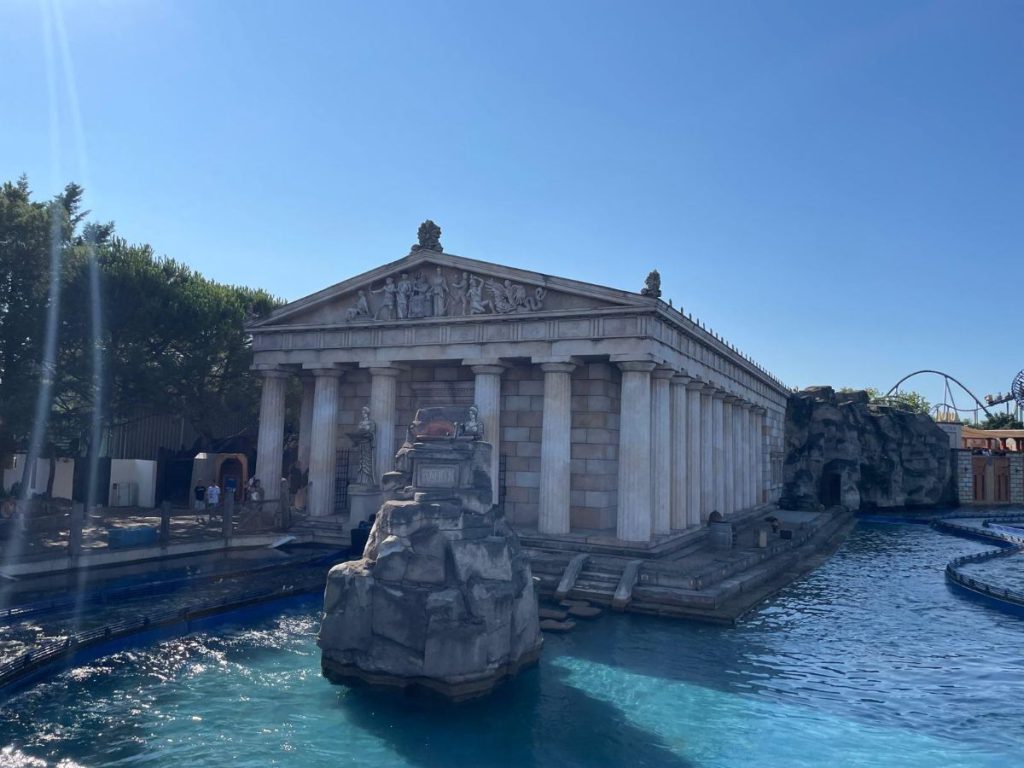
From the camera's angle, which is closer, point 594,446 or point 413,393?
point 594,446

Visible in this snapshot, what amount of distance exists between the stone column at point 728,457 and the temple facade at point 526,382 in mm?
1128

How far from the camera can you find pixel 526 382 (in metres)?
27.1

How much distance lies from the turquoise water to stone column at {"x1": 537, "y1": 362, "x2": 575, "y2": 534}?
22.7 feet

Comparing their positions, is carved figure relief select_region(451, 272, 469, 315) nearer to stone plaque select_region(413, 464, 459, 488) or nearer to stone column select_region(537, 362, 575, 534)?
stone column select_region(537, 362, 575, 534)

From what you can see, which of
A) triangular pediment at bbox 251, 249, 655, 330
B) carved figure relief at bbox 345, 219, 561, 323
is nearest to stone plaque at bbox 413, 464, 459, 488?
triangular pediment at bbox 251, 249, 655, 330

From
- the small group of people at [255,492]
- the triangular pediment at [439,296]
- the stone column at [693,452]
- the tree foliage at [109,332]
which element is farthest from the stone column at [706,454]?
the tree foliage at [109,332]

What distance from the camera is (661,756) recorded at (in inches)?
394

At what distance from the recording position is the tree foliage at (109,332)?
88.0 ft

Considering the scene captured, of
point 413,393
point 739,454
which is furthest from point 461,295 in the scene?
point 739,454

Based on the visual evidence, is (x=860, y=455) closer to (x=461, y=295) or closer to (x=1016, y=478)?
(x=1016, y=478)

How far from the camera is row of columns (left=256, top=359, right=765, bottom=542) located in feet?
74.0

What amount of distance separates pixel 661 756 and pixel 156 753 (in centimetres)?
700

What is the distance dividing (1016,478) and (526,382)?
51.1 m

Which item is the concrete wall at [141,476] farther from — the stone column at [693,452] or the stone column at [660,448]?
the stone column at [693,452]
